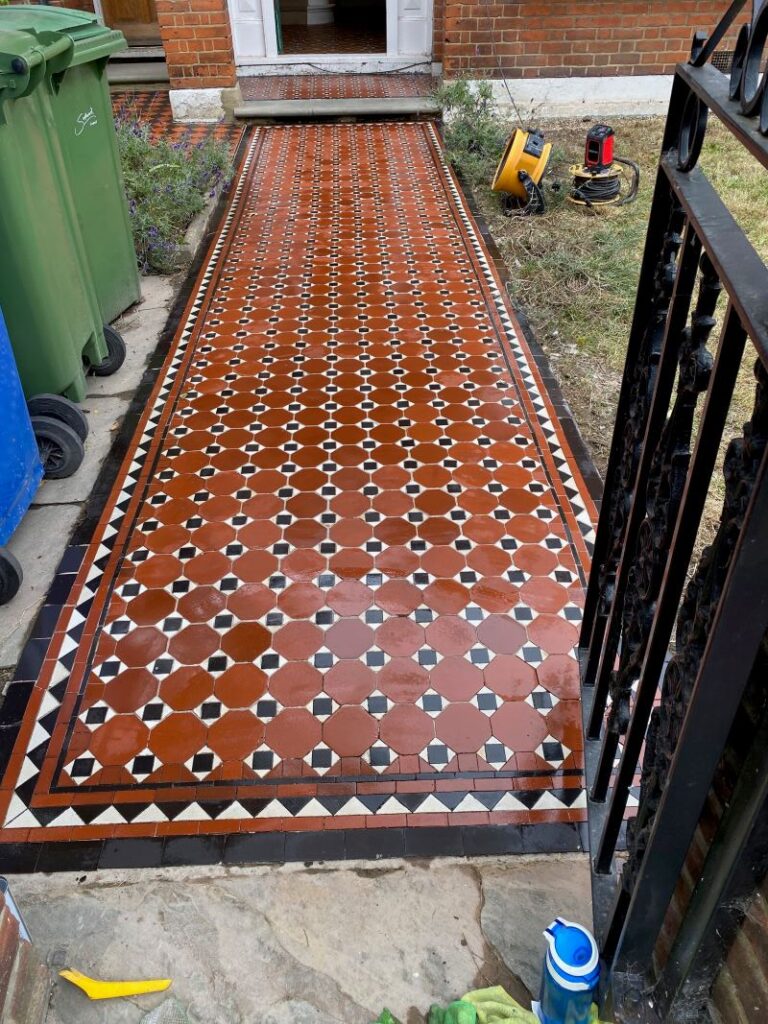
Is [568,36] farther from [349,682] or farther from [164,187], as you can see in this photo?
[349,682]

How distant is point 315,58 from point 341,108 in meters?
1.78

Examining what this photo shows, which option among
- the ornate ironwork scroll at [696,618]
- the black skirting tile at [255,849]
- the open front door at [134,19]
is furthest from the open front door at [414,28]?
the ornate ironwork scroll at [696,618]

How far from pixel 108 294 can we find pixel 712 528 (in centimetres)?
374

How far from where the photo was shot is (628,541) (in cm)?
196

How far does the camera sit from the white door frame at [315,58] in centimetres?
996

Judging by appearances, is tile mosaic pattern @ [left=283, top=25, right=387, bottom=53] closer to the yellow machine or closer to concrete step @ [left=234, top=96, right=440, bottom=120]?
concrete step @ [left=234, top=96, right=440, bottom=120]

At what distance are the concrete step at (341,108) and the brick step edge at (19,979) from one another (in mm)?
8956

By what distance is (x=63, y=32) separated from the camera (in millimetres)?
4301

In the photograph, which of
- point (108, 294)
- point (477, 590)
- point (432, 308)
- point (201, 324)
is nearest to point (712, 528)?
point (477, 590)

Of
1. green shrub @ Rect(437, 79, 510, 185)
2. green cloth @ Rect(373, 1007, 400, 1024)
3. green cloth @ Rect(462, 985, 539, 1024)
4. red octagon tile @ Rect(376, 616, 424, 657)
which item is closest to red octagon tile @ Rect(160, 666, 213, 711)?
red octagon tile @ Rect(376, 616, 424, 657)

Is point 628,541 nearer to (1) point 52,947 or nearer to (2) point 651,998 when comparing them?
(2) point 651,998

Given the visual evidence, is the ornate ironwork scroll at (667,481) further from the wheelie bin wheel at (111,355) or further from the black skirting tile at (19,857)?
the wheelie bin wheel at (111,355)

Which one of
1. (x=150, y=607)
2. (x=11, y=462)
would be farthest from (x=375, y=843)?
(x=11, y=462)

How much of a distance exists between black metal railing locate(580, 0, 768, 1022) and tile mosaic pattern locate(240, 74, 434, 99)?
28.3 ft
